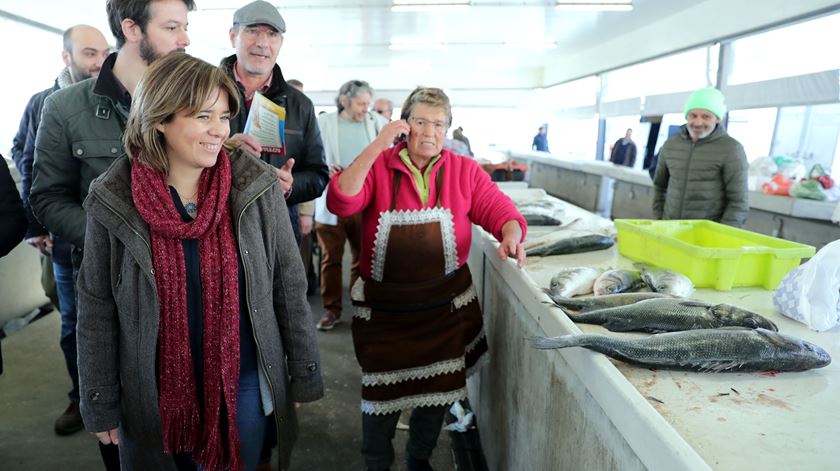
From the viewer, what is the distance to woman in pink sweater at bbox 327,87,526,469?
1926mm

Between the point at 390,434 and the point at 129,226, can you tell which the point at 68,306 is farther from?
the point at 390,434

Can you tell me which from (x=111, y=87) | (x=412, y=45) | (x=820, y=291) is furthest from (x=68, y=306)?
(x=412, y=45)

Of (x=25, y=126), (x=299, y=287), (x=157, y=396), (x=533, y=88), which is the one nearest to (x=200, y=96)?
(x=299, y=287)

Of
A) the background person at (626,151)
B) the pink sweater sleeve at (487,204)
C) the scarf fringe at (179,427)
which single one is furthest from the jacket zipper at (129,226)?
the background person at (626,151)

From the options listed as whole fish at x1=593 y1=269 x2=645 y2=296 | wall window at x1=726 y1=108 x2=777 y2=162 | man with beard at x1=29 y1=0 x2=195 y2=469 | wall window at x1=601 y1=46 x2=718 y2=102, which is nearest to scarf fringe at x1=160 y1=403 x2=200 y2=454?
man with beard at x1=29 y1=0 x2=195 y2=469

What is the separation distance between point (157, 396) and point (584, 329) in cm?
122

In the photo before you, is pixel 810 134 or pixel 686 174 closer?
pixel 686 174

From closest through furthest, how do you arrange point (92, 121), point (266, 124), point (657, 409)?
point (657, 409) → point (92, 121) → point (266, 124)

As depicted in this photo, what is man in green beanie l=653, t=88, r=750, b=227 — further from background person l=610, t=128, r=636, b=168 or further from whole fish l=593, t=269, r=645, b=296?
background person l=610, t=128, r=636, b=168

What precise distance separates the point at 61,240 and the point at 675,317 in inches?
95.7

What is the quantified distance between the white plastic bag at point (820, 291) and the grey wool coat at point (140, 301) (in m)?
1.51

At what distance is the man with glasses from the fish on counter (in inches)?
70.4

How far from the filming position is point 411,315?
1968mm

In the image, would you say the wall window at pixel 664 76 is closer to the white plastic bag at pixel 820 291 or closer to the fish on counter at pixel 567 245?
the fish on counter at pixel 567 245
